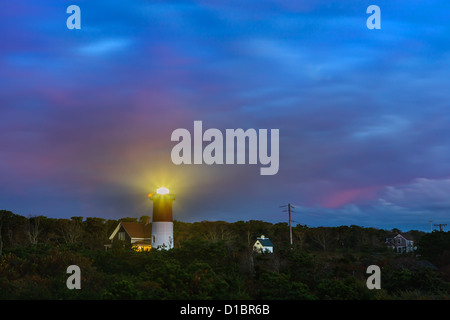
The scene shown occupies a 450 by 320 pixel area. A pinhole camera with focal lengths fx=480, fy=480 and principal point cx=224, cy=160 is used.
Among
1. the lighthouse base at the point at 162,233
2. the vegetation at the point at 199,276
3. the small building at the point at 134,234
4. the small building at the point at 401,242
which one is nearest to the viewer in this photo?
the vegetation at the point at 199,276

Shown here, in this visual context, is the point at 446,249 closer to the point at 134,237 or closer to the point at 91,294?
the point at 134,237

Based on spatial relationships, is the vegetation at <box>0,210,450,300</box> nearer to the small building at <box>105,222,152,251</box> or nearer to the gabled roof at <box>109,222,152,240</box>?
the small building at <box>105,222,152,251</box>

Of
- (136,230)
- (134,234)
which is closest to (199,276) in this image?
(134,234)

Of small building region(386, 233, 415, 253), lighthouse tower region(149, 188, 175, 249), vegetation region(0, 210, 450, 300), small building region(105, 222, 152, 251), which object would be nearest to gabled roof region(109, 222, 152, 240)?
small building region(105, 222, 152, 251)

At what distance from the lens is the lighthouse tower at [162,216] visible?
50.4 metres

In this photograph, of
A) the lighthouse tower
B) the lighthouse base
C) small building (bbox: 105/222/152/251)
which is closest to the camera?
the lighthouse base

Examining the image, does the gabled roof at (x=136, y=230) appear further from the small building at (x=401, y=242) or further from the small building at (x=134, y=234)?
the small building at (x=401, y=242)

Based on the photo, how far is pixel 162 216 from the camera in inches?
2008

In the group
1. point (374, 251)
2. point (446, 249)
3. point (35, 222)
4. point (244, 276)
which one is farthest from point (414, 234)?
point (244, 276)

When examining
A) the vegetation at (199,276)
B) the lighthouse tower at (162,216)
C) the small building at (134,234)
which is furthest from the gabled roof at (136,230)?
the vegetation at (199,276)

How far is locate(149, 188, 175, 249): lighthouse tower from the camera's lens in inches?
1984

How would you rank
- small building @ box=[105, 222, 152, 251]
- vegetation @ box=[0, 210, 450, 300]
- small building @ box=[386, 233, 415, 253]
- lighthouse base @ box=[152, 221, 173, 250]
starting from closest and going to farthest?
vegetation @ box=[0, 210, 450, 300] < lighthouse base @ box=[152, 221, 173, 250] < small building @ box=[105, 222, 152, 251] < small building @ box=[386, 233, 415, 253]

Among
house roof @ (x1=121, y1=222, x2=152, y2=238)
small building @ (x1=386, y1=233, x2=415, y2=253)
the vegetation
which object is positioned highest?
house roof @ (x1=121, y1=222, x2=152, y2=238)

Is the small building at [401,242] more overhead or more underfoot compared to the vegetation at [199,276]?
more underfoot
